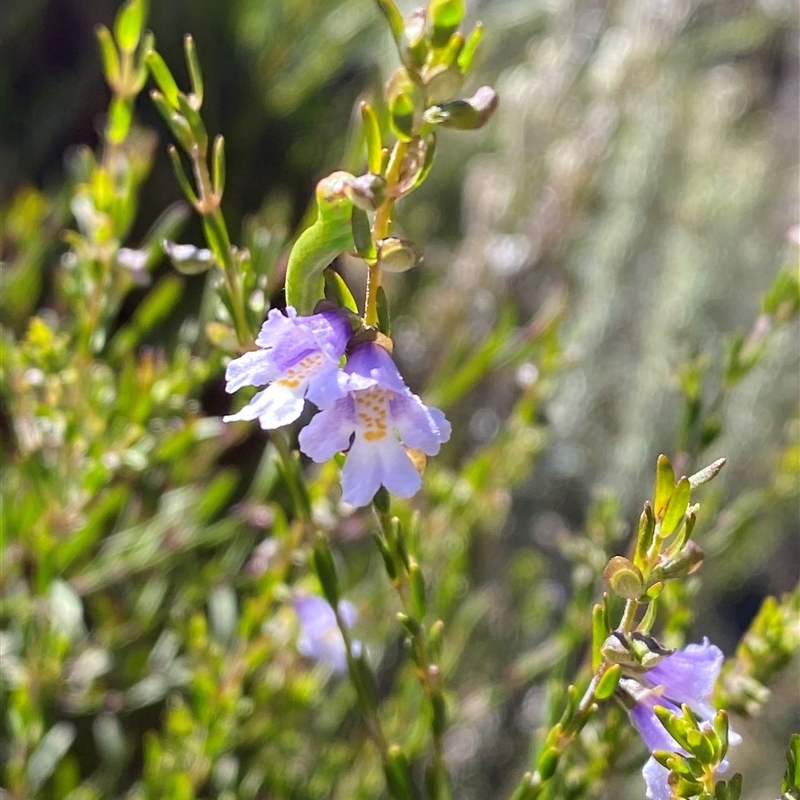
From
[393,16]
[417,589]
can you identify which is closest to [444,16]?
[393,16]

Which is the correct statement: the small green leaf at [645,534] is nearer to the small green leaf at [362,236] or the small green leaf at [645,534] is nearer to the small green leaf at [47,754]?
the small green leaf at [362,236]

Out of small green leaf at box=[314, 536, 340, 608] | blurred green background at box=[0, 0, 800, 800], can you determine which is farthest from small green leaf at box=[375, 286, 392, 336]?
blurred green background at box=[0, 0, 800, 800]

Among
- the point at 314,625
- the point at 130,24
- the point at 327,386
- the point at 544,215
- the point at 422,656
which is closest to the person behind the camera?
the point at 327,386

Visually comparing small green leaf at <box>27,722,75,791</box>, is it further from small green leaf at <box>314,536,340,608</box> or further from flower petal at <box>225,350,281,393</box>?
flower petal at <box>225,350,281,393</box>

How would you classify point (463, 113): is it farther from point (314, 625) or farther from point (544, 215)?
point (544, 215)

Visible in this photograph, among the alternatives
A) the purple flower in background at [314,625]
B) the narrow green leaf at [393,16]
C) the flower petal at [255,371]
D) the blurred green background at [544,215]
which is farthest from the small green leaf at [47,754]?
the narrow green leaf at [393,16]

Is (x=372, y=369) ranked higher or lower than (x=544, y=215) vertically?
higher
